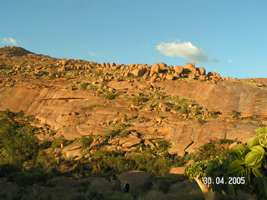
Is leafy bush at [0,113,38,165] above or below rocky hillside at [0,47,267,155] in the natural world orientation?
below

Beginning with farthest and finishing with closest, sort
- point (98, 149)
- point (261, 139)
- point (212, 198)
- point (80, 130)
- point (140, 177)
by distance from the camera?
point (80, 130) → point (98, 149) → point (140, 177) → point (212, 198) → point (261, 139)

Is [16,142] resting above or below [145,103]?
below

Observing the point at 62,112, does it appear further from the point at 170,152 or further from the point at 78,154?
the point at 170,152

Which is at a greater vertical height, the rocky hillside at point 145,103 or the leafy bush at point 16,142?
the rocky hillside at point 145,103

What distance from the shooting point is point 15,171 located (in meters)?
31.9

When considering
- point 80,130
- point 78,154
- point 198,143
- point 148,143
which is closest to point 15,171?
point 78,154

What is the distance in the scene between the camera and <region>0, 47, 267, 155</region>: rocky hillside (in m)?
→ 35.2

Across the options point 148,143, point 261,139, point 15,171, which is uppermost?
point 261,139

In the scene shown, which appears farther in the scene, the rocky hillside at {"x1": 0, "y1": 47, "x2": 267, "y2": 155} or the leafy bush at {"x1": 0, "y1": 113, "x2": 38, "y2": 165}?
the rocky hillside at {"x1": 0, "y1": 47, "x2": 267, "y2": 155}

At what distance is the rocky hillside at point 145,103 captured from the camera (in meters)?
35.2

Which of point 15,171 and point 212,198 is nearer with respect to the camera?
point 212,198

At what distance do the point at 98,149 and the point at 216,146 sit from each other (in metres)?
8.37

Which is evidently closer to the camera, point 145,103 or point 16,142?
point 16,142

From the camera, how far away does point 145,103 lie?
4147 cm
